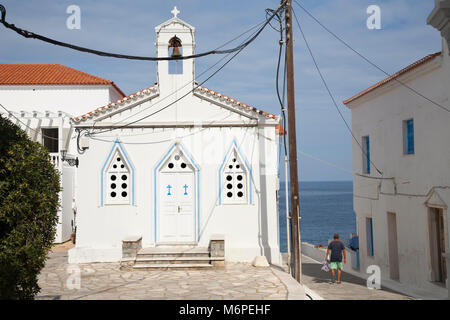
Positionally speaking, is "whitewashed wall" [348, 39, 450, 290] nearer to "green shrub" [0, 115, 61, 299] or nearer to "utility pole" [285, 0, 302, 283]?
"utility pole" [285, 0, 302, 283]

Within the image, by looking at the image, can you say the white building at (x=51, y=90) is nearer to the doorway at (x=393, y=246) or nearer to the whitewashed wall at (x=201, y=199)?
the whitewashed wall at (x=201, y=199)

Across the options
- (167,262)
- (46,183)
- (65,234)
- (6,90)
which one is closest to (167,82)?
(167,262)

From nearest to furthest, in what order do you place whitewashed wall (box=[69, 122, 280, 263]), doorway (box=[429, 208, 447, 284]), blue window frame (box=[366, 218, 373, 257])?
doorway (box=[429, 208, 447, 284])
whitewashed wall (box=[69, 122, 280, 263])
blue window frame (box=[366, 218, 373, 257])

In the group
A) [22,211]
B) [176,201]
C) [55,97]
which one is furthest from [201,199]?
[55,97]

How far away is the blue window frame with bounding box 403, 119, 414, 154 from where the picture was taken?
15594mm

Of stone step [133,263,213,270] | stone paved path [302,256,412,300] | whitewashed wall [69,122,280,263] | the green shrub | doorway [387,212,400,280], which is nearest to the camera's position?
the green shrub

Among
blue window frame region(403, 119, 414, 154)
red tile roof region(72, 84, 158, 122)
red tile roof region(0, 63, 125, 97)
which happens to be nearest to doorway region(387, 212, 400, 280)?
blue window frame region(403, 119, 414, 154)

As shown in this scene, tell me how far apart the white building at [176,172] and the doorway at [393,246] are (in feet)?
18.1

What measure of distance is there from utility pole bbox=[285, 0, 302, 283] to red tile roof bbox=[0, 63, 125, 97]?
18968mm

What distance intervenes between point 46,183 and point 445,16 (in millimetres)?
7073

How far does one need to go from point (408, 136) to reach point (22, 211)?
522 inches
